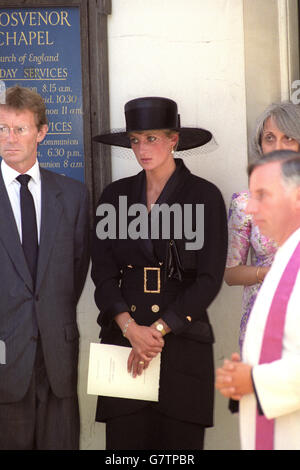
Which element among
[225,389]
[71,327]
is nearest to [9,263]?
[71,327]

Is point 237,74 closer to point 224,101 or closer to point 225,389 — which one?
point 224,101

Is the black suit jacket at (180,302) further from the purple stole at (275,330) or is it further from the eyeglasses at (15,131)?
the purple stole at (275,330)

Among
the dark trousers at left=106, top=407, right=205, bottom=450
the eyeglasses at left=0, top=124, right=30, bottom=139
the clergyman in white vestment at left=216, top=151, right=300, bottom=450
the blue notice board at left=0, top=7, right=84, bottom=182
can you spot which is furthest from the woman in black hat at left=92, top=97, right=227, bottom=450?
Result: the clergyman in white vestment at left=216, top=151, right=300, bottom=450

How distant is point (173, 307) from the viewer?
3.51 m

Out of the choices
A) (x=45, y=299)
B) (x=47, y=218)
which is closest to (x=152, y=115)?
(x=47, y=218)

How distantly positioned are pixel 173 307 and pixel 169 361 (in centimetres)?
28

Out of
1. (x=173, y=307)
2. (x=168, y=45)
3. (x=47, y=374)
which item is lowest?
(x=47, y=374)

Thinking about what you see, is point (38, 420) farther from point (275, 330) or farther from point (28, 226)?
point (275, 330)

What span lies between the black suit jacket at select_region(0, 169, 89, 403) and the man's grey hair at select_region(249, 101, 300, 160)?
3.36 ft

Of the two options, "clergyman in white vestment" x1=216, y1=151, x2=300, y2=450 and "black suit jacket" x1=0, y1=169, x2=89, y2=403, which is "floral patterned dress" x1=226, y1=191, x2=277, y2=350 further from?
"clergyman in white vestment" x1=216, y1=151, x2=300, y2=450

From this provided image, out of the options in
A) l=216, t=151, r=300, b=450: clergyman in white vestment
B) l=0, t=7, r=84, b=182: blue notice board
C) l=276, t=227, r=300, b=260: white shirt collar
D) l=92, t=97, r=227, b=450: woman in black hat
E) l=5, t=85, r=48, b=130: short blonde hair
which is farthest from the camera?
l=0, t=7, r=84, b=182: blue notice board

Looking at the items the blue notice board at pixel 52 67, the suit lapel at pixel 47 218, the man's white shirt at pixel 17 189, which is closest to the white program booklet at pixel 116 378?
the suit lapel at pixel 47 218

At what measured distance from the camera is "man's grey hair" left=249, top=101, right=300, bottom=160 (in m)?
3.70
